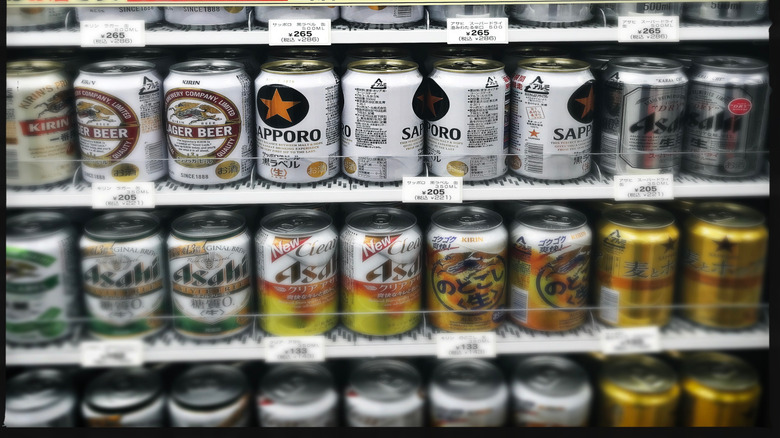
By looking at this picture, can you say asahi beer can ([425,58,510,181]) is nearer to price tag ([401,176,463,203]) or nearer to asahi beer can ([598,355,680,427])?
price tag ([401,176,463,203])

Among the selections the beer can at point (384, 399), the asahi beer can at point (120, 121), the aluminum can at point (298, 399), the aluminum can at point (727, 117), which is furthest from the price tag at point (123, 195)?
the aluminum can at point (727, 117)

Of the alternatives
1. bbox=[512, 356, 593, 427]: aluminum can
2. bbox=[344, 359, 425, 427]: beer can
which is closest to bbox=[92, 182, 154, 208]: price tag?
bbox=[344, 359, 425, 427]: beer can

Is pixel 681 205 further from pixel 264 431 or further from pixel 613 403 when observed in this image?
pixel 264 431

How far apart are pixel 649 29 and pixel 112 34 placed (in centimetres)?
113

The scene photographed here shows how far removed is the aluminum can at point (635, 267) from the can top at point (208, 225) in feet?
2.80

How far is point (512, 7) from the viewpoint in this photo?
60.0 inches

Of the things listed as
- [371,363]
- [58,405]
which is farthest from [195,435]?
[371,363]

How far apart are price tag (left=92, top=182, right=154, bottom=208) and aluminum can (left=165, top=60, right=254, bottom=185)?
3.4 inches

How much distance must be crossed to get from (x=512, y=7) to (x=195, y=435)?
3.97ft

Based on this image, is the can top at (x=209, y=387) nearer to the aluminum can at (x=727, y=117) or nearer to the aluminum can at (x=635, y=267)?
the aluminum can at (x=635, y=267)

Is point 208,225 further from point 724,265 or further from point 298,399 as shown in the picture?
point 724,265

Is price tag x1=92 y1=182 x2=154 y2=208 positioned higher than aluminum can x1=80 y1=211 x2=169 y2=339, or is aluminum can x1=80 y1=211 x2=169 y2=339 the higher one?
price tag x1=92 y1=182 x2=154 y2=208

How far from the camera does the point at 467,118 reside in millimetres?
1458

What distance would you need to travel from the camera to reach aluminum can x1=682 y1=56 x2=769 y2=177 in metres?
1.48
